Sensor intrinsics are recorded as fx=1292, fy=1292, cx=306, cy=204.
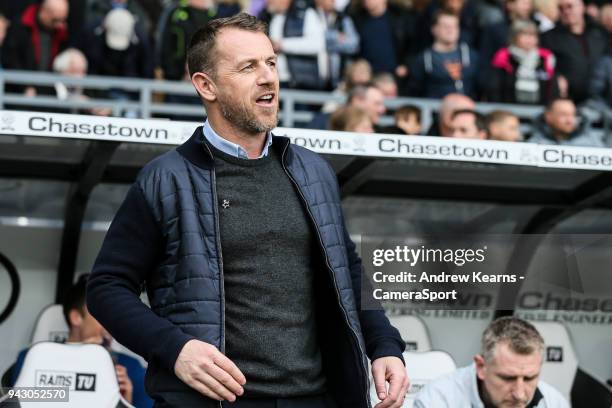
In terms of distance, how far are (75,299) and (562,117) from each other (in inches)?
178

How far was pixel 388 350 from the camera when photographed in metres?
3.10

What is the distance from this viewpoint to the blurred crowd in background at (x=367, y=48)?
10.2m

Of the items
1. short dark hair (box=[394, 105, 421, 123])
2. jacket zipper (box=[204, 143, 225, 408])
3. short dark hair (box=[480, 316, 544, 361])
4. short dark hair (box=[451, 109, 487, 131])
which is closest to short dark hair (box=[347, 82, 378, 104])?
short dark hair (box=[394, 105, 421, 123])

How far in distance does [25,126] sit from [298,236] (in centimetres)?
286

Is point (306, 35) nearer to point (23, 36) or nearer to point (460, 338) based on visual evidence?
point (23, 36)

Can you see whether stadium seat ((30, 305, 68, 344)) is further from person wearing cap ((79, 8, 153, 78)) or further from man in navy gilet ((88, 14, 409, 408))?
person wearing cap ((79, 8, 153, 78))

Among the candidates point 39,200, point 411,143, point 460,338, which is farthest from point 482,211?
point 39,200

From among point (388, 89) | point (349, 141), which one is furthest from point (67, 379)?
point (388, 89)

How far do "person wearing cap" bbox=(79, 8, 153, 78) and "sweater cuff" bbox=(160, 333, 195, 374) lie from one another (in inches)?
300

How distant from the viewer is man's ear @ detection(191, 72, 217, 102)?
3.11 meters

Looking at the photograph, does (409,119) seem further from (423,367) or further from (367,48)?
(423,367)

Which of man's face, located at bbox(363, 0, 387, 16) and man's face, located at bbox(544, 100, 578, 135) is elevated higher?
man's face, located at bbox(363, 0, 387, 16)

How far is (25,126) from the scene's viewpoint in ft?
→ 18.4

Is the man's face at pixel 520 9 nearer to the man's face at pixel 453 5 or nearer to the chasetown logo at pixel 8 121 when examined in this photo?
the man's face at pixel 453 5
